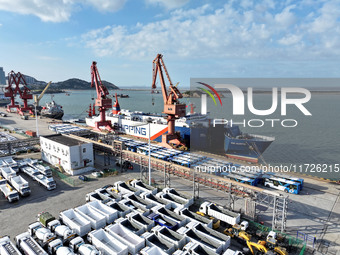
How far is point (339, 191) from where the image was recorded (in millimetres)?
29188

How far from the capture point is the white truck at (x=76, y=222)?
2045 centimetres

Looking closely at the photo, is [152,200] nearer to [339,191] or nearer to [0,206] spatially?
[0,206]

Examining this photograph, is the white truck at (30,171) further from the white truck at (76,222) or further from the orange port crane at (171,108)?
the orange port crane at (171,108)

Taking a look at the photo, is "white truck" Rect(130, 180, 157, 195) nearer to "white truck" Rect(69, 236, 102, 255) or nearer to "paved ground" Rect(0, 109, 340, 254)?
"paved ground" Rect(0, 109, 340, 254)

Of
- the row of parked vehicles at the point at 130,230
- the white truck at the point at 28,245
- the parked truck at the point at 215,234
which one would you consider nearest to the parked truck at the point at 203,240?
the row of parked vehicles at the point at 130,230

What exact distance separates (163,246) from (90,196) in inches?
467

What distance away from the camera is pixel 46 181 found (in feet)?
101

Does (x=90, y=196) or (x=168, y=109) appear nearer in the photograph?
(x=90, y=196)

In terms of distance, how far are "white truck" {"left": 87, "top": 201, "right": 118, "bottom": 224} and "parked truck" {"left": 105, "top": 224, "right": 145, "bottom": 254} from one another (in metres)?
1.91

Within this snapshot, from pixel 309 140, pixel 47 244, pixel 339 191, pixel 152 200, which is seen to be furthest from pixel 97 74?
pixel 309 140

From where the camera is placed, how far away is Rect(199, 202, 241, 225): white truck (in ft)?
71.9

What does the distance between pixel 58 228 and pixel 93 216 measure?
3.75 metres

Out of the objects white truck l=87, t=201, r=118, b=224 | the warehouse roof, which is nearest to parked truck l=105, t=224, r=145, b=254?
white truck l=87, t=201, r=118, b=224

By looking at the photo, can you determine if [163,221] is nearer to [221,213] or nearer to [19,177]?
[221,213]
